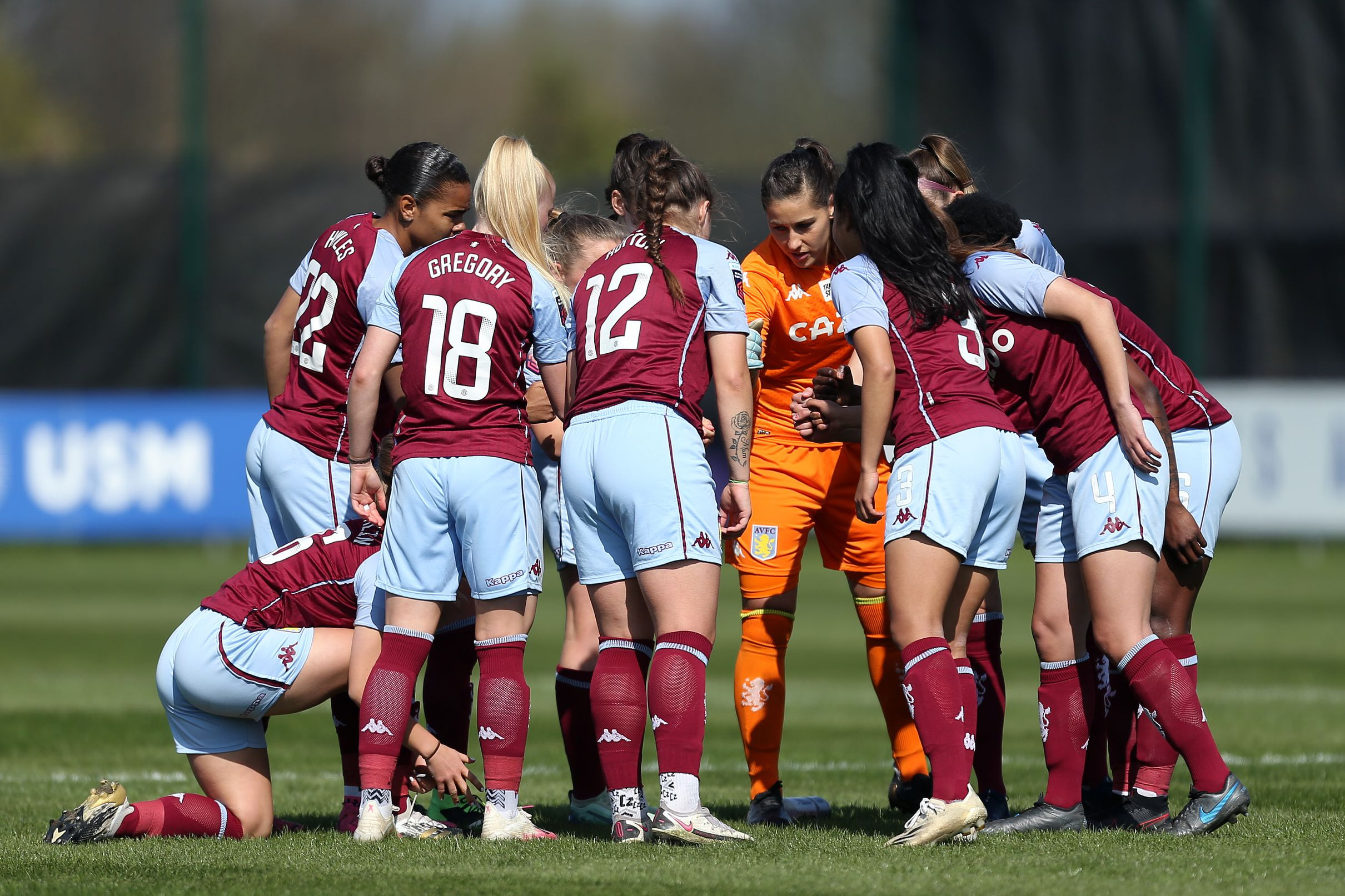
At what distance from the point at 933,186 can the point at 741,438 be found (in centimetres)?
134

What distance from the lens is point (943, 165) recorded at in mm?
6172

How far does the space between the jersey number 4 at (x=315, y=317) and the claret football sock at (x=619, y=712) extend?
1623 mm

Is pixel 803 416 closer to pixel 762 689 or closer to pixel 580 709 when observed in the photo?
pixel 762 689

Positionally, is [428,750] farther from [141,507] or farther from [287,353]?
[141,507]

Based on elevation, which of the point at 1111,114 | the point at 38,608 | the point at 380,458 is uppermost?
the point at 1111,114

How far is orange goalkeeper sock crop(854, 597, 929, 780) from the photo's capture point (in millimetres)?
6164

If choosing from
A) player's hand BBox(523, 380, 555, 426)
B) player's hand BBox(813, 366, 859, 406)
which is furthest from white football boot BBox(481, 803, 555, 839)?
player's hand BBox(813, 366, 859, 406)

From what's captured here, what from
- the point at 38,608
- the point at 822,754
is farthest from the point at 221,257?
the point at 822,754

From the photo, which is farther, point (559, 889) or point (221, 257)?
point (221, 257)

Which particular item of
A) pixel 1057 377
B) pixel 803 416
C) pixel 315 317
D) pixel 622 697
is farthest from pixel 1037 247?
pixel 315 317

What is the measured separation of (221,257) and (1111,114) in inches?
443

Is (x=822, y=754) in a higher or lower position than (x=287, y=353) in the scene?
lower

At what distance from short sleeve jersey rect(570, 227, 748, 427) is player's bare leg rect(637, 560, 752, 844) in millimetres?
504

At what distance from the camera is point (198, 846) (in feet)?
17.0
